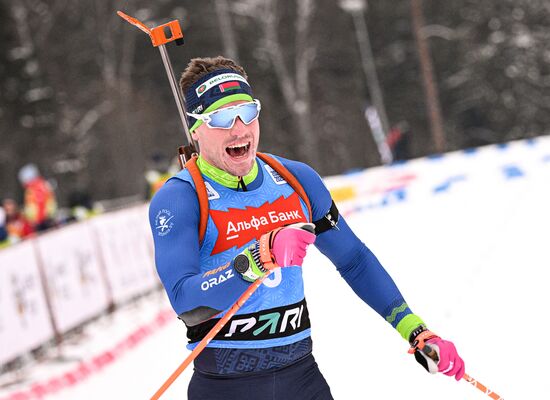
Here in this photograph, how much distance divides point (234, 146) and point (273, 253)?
542 mm

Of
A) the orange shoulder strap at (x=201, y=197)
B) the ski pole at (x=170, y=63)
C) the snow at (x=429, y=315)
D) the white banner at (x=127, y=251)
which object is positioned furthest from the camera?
the white banner at (x=127, y=251)

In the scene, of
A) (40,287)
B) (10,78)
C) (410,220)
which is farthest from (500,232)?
(10,78)

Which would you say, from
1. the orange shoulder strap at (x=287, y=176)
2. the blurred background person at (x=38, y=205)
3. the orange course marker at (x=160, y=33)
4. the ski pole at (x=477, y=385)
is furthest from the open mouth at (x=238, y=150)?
the blurred background person at (x=38, y=205)

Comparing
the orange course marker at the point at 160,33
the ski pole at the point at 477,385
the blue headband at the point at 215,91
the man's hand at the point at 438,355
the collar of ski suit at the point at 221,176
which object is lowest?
the ski pole at the point at 477,385

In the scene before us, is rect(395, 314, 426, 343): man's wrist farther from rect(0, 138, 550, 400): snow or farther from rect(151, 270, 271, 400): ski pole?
rect(0, 138, 550, 400): snow

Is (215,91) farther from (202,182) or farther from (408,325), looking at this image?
(408,325)

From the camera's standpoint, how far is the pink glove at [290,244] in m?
3.01

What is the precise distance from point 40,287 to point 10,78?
2356cm

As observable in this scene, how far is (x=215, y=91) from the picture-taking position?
3467mm

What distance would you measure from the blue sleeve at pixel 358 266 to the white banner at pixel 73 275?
6.50 m

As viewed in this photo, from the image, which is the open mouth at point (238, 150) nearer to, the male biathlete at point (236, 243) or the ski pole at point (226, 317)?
the male biathlete at point (236, 243)

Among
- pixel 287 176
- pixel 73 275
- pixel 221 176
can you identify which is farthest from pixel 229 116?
pixel 73 275

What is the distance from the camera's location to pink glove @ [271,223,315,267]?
301cm

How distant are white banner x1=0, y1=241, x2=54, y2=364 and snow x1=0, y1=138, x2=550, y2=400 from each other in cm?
32
